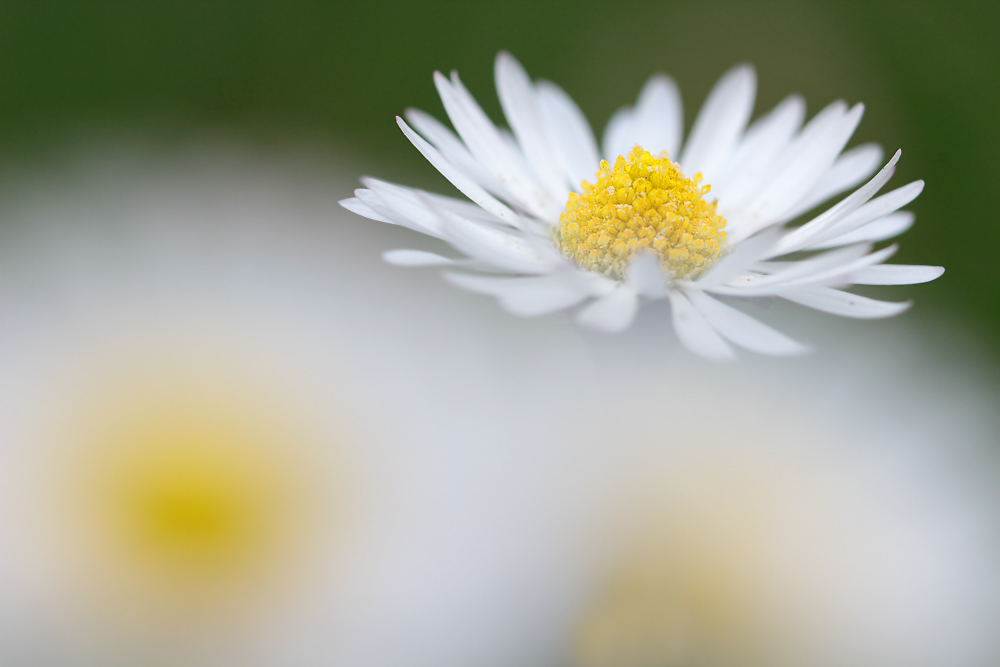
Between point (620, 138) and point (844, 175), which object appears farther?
point (620, 138)

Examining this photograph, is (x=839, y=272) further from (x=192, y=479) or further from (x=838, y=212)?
(x=192, y=479)

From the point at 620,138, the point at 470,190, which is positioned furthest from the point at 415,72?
the point at 470,190

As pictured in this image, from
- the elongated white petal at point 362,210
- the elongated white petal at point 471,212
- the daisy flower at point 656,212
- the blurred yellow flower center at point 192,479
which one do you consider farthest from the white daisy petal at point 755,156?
the blurred yellow flower center at point 192,479

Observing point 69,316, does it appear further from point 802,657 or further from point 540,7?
point 540,7

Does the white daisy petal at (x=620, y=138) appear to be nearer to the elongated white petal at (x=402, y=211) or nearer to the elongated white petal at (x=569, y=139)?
the elongated white petal at (x=569, y=139)

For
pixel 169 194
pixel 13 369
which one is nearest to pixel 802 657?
pixel 13 369
